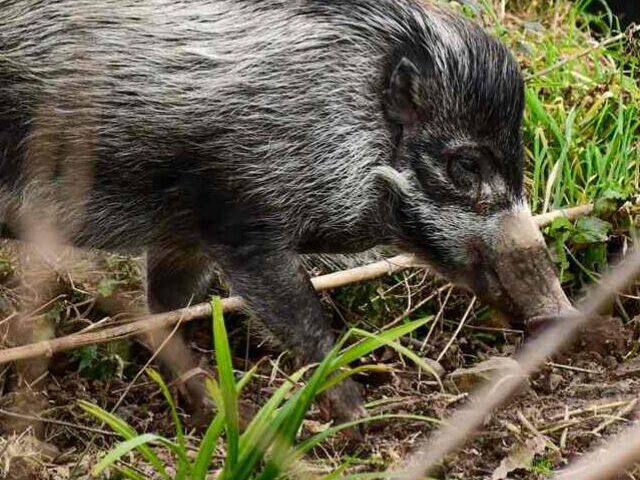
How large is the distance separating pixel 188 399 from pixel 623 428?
1.53 metres

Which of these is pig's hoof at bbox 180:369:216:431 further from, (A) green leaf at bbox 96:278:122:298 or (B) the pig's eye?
(B) the pig's eye

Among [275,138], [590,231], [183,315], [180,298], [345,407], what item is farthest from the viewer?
[590,231]

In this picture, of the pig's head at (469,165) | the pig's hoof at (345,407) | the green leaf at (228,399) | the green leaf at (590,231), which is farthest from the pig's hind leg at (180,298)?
the green leaf at (590,231)

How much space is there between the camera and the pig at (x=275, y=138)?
12.1ft

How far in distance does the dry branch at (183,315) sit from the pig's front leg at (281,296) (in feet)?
0.44

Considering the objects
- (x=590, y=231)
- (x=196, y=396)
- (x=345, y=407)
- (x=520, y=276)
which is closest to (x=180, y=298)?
(x=196, y=396)

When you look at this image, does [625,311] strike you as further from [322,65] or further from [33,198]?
[33,198]

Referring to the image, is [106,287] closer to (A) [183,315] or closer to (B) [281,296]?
(A) [183,315]

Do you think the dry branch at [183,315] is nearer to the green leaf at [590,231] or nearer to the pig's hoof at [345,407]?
the green leaf at [590,231]

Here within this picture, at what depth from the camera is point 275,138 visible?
370 cm

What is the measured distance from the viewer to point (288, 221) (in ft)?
12.3

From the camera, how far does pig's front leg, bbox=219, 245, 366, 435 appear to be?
12.1 ft

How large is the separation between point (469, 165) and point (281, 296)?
0.75 metres

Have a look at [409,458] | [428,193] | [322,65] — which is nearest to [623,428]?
[409,458]
